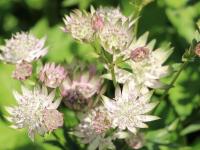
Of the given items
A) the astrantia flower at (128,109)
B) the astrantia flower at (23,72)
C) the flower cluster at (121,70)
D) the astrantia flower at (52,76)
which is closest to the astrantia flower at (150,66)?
the flower cluster at (121,70)

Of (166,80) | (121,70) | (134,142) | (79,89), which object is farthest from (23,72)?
(166,80)

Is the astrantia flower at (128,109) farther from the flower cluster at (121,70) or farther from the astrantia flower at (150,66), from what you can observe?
the astrantia flower at (150,66)

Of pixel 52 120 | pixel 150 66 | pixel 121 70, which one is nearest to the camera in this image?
pixel 52 120

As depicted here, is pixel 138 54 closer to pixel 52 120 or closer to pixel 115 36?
pixel 115 36

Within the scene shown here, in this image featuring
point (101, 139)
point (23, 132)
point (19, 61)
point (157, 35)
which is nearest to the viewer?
point (101, 139)

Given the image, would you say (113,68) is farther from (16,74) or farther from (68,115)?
(68,115)

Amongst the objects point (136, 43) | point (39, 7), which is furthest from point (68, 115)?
point (39, 7)
